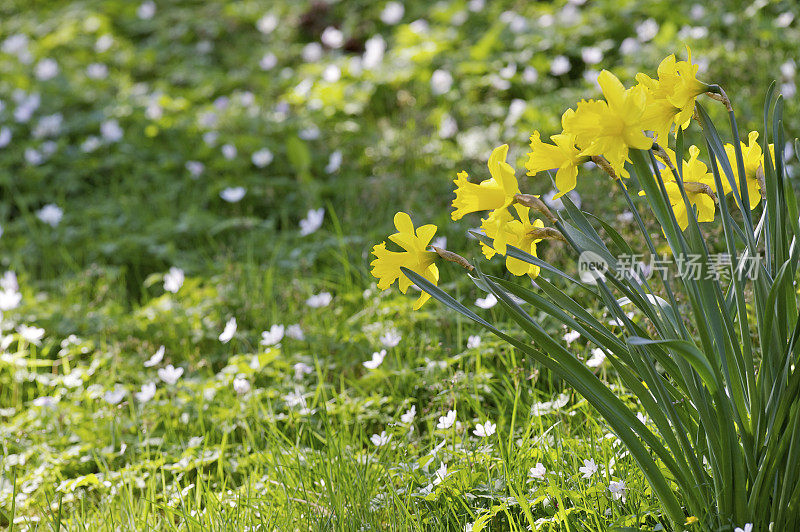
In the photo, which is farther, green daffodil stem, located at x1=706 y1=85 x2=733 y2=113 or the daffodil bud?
the daffodil bud

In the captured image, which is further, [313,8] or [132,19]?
[132,19]

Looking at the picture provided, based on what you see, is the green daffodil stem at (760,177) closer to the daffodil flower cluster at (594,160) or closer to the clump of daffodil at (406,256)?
the daffodil flower cluster at (594,160)

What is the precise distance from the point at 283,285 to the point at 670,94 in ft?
6.08

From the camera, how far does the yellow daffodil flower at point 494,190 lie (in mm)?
1176

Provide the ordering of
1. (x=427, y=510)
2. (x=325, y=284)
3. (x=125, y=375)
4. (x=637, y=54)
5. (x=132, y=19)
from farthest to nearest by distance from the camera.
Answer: (x=132, y=19) < (x=637, y=54) < (x=325, y=284) < (x=125, y=375) < (x=427, y=510)

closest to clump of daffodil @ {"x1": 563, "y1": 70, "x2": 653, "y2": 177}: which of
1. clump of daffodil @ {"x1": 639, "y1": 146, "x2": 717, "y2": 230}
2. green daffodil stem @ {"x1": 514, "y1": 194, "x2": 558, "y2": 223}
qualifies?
green daffodil stem @ {"x1": 514, "y1": 194, "x2": 558, "y2": 223}

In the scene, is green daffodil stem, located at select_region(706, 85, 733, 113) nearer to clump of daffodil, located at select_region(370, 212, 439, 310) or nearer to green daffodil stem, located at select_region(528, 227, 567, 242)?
green daffodil stem, located at select_region(528, 227, 567, 242)

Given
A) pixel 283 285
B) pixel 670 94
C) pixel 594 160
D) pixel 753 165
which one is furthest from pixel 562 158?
pixel 283 285

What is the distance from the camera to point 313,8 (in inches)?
217

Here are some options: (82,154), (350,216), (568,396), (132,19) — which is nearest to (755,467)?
(568,396)

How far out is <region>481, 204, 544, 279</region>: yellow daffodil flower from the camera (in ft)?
3.93

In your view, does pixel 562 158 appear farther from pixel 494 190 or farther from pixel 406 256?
pixel 406 256

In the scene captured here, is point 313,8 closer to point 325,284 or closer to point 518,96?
point 518,96

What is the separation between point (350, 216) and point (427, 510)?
179 centimetres
